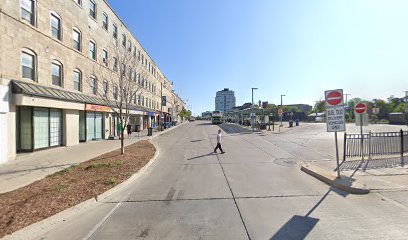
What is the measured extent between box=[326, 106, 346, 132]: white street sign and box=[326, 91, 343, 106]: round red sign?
202 mm

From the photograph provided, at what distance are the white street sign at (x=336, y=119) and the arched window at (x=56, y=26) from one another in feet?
57.3

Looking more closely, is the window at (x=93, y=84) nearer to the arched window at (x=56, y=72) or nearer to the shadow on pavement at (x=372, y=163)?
the arched window at (x=56, y=72)

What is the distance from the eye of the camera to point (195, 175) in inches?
339

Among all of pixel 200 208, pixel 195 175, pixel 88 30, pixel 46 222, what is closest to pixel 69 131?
pixel 88 30

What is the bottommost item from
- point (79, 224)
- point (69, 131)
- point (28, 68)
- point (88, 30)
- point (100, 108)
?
point (79, 224)

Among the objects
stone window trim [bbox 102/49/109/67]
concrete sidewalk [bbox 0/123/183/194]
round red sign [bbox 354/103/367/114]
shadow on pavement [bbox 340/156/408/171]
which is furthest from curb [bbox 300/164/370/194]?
stone window trim [bbox 102/49/109/67]

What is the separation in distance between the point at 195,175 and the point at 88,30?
17.9m

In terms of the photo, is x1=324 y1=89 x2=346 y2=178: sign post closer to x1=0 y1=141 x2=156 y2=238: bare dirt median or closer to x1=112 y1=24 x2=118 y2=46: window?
x1=0 y1=141 x2=156 y2=238: bare dirt median

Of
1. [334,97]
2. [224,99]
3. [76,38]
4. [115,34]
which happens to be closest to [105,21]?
[115,34]

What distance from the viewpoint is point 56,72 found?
50.2 feet

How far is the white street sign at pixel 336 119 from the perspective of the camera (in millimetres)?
7992

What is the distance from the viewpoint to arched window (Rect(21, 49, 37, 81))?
1227 cm

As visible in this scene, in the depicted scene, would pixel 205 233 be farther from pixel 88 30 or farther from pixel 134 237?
pixel 88 30

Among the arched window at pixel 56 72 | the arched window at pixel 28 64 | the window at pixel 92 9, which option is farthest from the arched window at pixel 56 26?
the window at pixel 92 9
